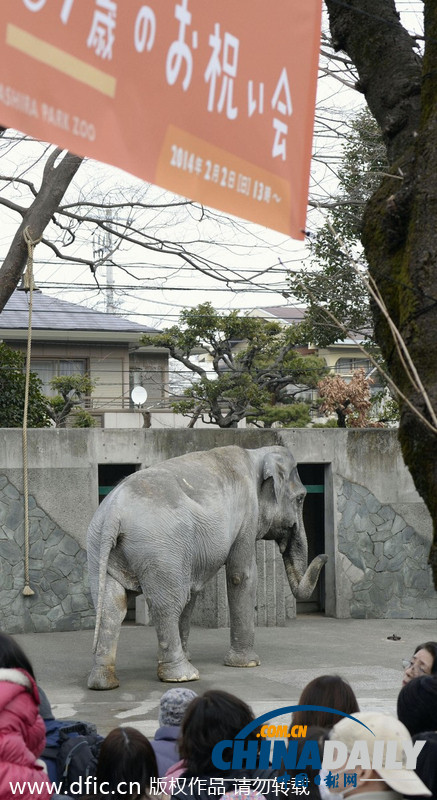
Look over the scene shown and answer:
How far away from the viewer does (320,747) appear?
9.78 feet

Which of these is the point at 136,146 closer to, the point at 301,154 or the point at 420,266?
the point at 301,154

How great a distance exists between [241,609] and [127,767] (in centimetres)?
625

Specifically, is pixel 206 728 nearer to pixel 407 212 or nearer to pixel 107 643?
pixel 407 212

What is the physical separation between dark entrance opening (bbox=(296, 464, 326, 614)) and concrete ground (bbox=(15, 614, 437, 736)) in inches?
16.4

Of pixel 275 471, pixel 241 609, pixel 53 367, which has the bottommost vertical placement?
pixel 241 609

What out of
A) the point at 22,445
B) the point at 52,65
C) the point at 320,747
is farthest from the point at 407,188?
the point at 22,445

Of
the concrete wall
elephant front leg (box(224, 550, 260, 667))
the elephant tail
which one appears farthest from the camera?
the concrete wall

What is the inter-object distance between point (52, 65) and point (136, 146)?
0.34m

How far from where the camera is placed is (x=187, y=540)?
849 centimetres

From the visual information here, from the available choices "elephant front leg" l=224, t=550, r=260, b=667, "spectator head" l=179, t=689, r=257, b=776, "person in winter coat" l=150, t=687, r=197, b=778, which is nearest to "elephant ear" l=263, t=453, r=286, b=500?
"elephant front leg" l=224, t=550, r=260, b=667

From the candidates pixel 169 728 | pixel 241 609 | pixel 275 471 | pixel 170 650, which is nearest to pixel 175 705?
pixel 169 728

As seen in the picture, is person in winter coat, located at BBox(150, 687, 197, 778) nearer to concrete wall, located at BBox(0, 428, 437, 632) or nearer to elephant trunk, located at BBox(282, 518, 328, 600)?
elephant trunk, located at BBox(282, 518, 328, 600)

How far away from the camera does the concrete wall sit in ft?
37.5
